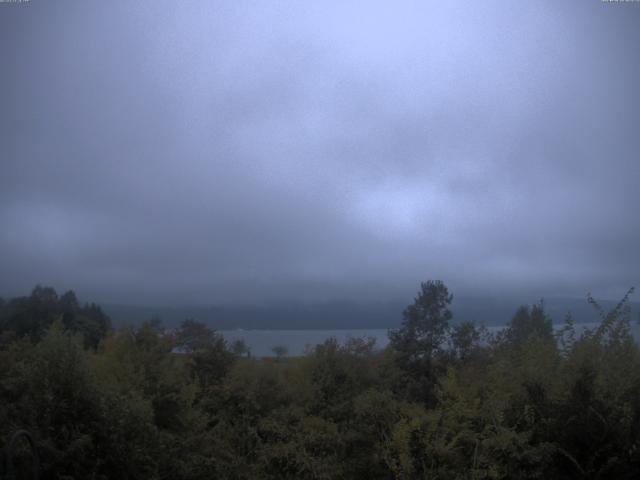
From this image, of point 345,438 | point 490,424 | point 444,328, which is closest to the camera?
point 490,424

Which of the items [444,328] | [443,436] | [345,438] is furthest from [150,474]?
[444,328]

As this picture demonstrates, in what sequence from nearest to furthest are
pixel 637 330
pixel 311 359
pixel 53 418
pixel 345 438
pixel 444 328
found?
1. pixel 53 418
2. pixel 345 438
3. pixel 637 330
4. pixel 311 359
5. pixel 444 328

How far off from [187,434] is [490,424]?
6.01m

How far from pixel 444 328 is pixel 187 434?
13.0m

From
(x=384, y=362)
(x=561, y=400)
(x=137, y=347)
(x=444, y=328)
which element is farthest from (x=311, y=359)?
(x=444, y=328)

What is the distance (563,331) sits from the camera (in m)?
11.1

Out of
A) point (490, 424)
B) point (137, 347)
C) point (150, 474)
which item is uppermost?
point (137, 347)

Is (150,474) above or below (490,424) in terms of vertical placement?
below

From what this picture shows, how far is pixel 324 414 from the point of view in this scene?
1259 centimetres

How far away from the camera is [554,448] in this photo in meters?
9.18

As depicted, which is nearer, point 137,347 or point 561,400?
point 561,400

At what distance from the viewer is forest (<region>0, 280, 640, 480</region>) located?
8672 millimetres

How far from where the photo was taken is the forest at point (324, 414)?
8.67 metres

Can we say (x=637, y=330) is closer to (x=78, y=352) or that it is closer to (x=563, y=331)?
(x=563, y=331)
